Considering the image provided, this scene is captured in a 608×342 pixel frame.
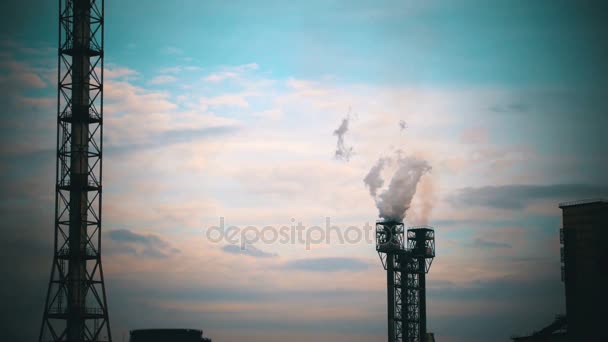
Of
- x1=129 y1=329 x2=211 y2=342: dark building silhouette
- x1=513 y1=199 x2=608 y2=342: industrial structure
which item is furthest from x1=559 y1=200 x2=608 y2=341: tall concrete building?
x1=129 y1=329 x2=211 y2=342: dark building silhouette

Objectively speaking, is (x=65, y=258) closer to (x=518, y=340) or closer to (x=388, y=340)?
(x=388, y=340)

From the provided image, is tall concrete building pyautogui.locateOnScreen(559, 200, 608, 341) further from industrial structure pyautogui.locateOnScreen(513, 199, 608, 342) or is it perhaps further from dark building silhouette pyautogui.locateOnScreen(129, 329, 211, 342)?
dark building silhouette pyautogui.locateOnScreen(129, 329, 211, 342)

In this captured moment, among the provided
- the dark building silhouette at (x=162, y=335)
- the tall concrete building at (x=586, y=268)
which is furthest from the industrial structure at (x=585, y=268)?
the dark building silhouette at (x=162, y=335)

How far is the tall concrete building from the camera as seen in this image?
7556cm

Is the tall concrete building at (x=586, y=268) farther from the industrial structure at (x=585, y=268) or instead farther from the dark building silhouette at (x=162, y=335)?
the dark building silhouette at (x=162, y=335)

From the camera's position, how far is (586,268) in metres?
77.5

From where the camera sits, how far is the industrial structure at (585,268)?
75562 millimetres

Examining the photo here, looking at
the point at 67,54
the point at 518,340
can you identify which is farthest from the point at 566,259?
the point at 67,54

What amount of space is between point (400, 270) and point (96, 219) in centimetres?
4714

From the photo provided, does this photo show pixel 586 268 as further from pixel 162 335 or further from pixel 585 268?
pixel 162 335

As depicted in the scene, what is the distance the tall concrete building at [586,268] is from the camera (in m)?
75.6

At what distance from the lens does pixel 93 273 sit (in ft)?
216

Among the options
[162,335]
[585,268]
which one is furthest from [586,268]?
[162,335]

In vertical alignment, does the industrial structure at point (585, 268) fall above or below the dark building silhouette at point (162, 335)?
above
